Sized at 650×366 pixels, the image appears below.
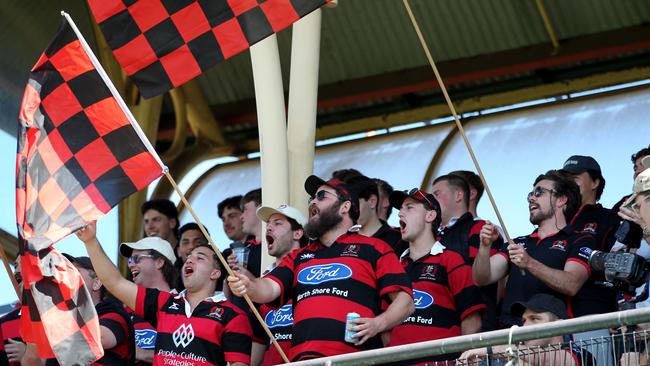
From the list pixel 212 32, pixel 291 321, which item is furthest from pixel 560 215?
pixel 212 32

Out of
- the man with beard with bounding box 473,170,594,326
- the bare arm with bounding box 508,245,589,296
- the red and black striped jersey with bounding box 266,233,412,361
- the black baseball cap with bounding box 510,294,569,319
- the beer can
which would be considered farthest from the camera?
the man with beard with bounding box 473,170,594,326

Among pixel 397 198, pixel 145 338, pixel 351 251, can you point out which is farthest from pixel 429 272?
pixel 145 338

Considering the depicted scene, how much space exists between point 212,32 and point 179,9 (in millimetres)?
277

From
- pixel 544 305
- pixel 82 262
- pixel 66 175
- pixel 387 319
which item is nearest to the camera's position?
pixel 544 305

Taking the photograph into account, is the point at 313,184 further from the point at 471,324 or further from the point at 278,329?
the point at 471,324

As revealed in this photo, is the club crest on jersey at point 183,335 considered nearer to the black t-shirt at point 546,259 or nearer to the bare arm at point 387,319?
the bare arm at point 387,319

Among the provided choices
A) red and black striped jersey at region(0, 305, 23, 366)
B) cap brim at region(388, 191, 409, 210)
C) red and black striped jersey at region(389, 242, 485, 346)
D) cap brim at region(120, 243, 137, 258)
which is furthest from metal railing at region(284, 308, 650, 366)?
red and black striped jersey at region(0, 305, 23, 366)

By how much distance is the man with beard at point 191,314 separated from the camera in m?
9.13

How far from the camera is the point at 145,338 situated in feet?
32.7

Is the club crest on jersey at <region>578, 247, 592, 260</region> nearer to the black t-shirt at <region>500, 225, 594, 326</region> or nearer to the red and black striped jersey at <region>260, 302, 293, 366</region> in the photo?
the black t-shirt at <region>500, 225, 594, 326</region>

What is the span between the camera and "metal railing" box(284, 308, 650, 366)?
22.4ft

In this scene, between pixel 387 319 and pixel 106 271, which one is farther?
pixel 106 271

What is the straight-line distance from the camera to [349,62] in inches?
665

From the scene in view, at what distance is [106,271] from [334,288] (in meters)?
1.70
